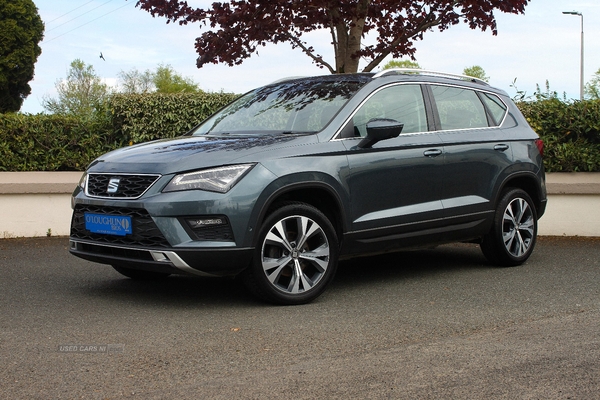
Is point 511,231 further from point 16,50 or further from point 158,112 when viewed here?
point 16,50

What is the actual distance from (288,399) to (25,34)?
152 feet

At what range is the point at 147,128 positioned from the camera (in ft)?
38.1

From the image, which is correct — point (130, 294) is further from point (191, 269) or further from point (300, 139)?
point (300, 139)

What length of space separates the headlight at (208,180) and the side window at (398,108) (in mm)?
1415

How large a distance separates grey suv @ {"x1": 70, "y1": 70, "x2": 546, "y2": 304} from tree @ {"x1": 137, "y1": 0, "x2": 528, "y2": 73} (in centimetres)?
339

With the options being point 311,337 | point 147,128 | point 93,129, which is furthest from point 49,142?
point 311,337

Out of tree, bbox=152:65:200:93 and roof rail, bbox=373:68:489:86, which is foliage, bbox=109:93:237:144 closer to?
roof rail, bbox=373:68:489:86

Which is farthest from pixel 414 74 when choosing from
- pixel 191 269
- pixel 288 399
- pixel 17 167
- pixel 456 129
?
pixel 17 167

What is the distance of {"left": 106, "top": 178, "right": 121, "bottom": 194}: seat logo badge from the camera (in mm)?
6164

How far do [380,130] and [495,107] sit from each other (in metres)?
2.32

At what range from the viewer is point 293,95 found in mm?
7367

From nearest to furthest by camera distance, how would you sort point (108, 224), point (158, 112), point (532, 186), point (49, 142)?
1. point (108, 224)
2. point (532, 186)
3. point (49, 142)
4. point (158, 112)

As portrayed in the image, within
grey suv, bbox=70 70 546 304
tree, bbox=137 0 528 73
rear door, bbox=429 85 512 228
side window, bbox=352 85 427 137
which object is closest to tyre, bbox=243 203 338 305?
grey suv, bbox=70 70 546 304

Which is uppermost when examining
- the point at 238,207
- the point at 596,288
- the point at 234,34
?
the point at 234,34
